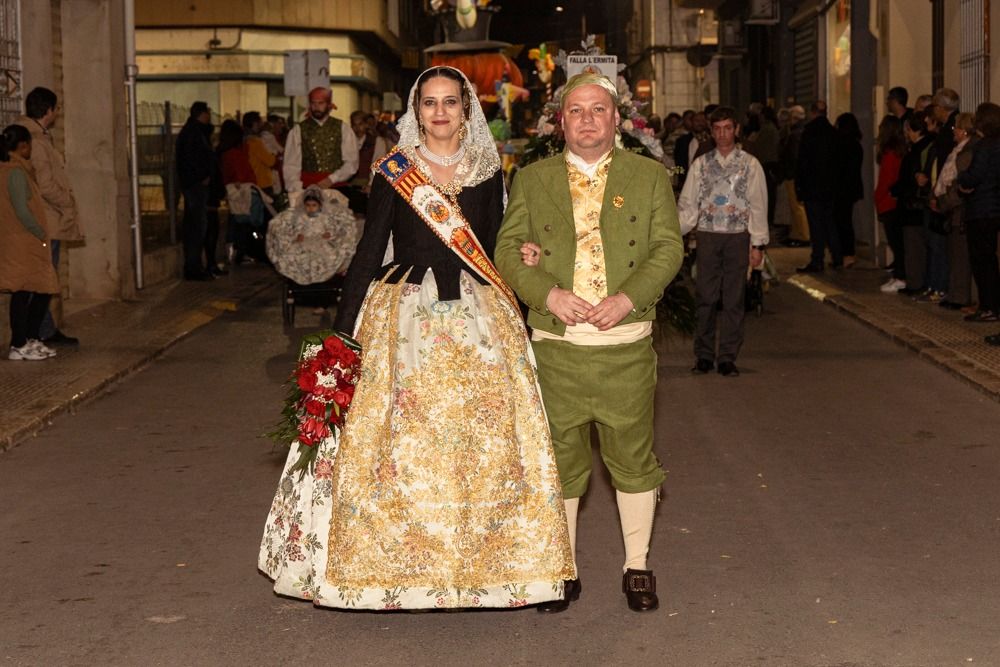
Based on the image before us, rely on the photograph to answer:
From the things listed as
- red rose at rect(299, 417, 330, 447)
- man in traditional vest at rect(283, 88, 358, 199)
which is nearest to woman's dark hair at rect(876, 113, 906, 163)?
man in traditional vest at rect(283, 88, 358, 199)

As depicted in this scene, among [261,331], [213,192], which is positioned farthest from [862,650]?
[213,192]

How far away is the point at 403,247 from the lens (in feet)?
20.2

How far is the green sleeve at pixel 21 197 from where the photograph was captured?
12.5 metres

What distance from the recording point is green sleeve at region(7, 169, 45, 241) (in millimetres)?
12492

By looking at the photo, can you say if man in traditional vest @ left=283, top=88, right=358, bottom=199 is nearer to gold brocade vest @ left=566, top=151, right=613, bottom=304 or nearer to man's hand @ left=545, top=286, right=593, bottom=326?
gold brocade vest @ left=566, top=151, right=613, bottom=304

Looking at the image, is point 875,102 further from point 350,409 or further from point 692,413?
point 350,409

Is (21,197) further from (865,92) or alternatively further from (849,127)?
(865,92)

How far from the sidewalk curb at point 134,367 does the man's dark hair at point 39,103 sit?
84.3 inches

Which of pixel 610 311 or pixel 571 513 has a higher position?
pixel 610 311

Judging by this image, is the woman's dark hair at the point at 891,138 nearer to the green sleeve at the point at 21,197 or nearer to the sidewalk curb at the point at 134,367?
the sidewalk curb at the point at 134,367

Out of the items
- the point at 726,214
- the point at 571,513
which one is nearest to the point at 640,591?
the point at 571,513

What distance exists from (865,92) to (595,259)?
2177cm

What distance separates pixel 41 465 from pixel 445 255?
3991 mm

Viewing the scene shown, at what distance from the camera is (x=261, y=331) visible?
1584 cm
